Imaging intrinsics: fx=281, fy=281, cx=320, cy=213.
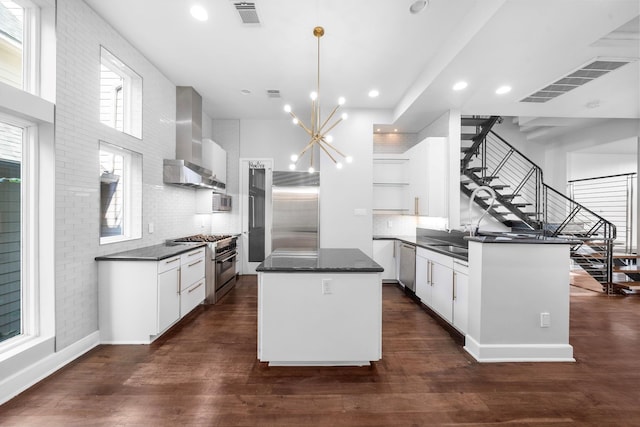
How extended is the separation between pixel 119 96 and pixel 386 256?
472 cm

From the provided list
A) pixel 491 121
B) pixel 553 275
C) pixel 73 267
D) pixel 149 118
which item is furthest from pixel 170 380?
pixel 491 121

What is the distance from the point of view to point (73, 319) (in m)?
2.61

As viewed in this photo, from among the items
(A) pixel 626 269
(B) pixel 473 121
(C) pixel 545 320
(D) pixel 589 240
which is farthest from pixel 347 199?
(A) pixel 626 269

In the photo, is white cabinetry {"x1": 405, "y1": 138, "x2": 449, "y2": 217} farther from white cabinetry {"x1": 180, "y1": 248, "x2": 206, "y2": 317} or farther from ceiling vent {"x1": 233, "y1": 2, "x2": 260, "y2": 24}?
white cabinetry {"x1": 180, "y1": 248, "x2": 206, "y2": 317}

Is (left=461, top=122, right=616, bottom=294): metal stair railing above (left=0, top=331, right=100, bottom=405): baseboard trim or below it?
above

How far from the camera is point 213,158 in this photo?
16.6 ft

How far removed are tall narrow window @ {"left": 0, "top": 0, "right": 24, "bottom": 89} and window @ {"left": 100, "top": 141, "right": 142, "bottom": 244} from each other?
0.81m

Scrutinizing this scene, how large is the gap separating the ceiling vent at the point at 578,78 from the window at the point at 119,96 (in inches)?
215

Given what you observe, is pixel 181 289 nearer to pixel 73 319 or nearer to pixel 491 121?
pixel 73 319

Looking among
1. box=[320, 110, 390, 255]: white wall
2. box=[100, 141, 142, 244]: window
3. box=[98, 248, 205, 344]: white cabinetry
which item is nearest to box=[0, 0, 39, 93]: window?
box=[100, 141, 142, 244]: window

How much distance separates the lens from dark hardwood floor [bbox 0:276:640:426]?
1886 mm

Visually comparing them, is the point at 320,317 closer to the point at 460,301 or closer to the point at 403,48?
the point at 460,301

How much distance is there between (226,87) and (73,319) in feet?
11.8

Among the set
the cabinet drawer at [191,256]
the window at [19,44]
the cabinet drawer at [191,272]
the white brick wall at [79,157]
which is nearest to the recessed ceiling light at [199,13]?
the white brick wall at [79,157]
